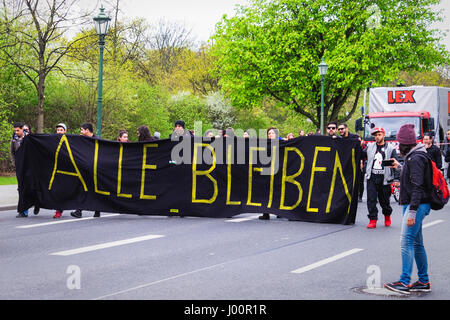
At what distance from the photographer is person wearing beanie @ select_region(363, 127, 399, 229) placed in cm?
1214

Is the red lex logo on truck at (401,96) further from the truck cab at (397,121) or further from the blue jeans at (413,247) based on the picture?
the blue jeans at (413,247)

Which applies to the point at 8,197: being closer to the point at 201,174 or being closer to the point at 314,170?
the point at 201,174

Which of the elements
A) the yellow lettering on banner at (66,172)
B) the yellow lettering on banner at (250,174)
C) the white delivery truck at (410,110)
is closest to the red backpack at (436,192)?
the yellow lettering on banner at (250,174)

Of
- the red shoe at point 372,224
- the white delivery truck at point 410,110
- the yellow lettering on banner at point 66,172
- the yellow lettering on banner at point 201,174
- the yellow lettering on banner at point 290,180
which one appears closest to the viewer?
the red shoe at point 372,224

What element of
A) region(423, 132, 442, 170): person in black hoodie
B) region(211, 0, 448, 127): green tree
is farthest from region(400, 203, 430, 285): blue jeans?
region(211, 0, 448, 127): green tree

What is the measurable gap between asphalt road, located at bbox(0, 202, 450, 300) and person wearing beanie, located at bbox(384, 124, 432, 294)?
0.20 metres

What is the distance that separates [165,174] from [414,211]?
7934 millimetres

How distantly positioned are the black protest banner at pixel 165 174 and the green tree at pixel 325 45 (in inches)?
1042

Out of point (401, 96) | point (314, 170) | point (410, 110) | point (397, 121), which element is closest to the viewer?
point (314, 170)

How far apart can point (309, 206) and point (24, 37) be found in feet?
60.6

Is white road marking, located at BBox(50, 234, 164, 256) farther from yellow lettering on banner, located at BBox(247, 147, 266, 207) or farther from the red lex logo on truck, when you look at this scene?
the red lex logo on truck

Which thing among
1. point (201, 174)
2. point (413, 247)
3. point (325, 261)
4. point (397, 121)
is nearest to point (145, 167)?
point (201, 174)

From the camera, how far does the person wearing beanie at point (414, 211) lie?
6.64 m

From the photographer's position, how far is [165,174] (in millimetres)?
13891
